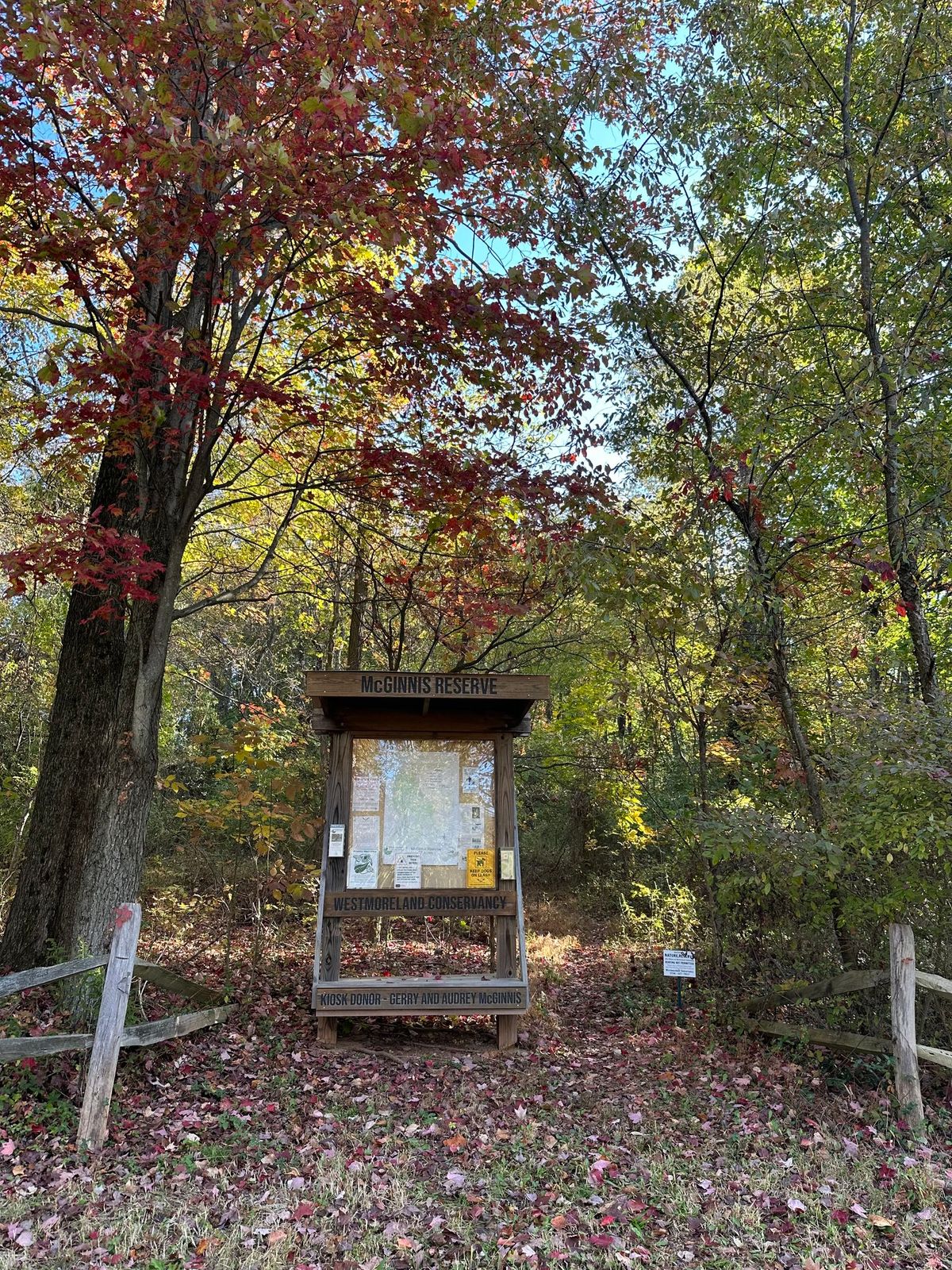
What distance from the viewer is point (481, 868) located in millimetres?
6461

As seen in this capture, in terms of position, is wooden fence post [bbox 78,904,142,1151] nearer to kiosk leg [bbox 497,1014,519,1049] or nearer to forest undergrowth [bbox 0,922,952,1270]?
forest undergrowth [bbox 0,922,952,1270]

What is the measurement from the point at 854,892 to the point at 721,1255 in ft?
9.56

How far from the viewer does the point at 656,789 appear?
11.2 m

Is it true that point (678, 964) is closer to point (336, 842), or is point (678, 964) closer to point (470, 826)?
point (470, 826)

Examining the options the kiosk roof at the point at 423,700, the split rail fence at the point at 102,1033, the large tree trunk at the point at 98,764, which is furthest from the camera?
the kiosk roof at the point at 423,700

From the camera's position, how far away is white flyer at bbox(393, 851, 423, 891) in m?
6.31

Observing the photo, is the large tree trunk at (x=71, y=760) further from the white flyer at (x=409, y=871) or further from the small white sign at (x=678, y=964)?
the small white sign at (x=678, y=964)

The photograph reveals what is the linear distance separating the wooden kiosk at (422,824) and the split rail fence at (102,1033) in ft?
5.37

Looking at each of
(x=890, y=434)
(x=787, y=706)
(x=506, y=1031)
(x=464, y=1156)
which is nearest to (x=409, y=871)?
(x=506, y=1031)

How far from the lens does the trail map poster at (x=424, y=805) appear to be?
6.39 metres

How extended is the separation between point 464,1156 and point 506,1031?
2045mm

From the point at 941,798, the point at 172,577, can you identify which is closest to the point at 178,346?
the point at 172,577

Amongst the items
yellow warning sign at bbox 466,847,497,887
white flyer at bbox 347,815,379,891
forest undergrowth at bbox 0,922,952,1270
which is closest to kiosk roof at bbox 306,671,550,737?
white flyer at bbox 347,815,379,891

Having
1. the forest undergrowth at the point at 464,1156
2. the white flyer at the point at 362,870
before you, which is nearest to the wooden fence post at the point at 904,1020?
the forest undergrowth at the point at 464,1156
